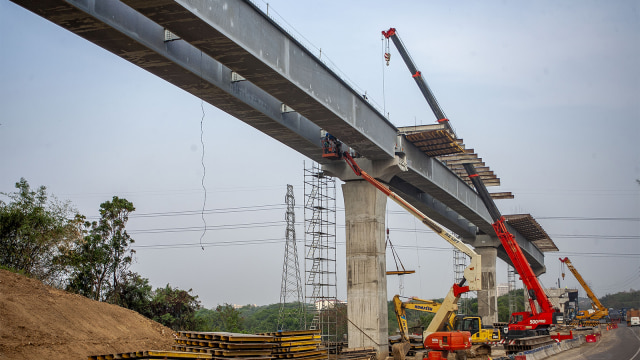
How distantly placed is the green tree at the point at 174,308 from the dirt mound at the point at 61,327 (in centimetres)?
795

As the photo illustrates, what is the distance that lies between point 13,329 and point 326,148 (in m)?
14.6

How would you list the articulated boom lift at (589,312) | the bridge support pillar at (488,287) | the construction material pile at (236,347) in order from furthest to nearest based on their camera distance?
the articulated boom lift at (589,312)
the bridge support pillar at (488,287)
the construction material pile at (236,347)

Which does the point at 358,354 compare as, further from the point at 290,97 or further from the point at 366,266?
the point at 290,97

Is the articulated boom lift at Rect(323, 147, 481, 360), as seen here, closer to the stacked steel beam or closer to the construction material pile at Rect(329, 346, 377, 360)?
the construction material pile at Rect(329, 346, 377, 360)

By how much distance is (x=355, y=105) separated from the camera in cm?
2345

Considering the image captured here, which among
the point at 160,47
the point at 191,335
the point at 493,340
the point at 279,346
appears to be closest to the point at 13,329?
the point at 191,335

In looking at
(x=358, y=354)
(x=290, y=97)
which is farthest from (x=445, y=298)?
(x=290, y=97)

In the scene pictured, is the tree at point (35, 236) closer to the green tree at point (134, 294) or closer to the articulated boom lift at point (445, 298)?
the green tree at point (134, 294)

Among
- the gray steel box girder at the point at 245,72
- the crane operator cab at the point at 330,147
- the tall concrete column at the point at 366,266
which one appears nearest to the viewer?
the gray steel box girder at the point at 245,72

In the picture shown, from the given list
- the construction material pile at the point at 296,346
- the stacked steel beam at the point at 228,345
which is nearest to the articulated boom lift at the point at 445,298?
the construction material pile at the point at 296,346

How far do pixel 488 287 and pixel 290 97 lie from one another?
38.6 metres

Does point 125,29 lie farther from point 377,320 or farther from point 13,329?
point 377,320

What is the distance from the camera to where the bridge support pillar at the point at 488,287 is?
50906 millimetres

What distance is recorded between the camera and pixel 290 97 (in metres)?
19.3
